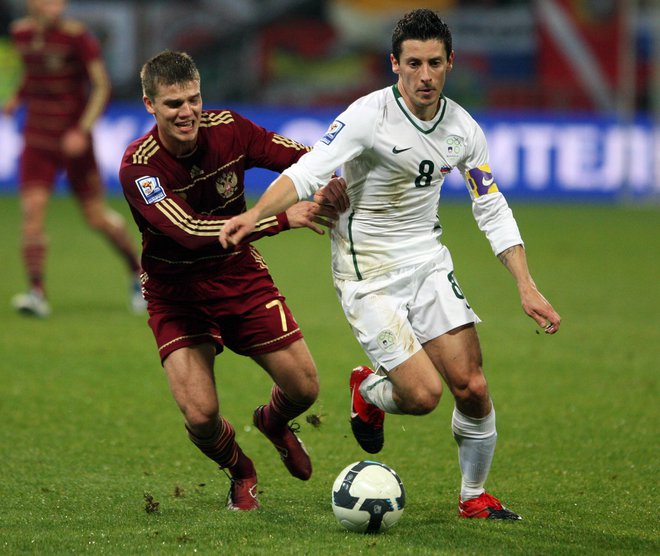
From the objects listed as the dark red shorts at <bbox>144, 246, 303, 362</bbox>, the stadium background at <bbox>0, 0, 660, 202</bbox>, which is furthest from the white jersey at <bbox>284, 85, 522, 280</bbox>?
the stadium background at <bbox>0, 0, 660, 202</bbox>

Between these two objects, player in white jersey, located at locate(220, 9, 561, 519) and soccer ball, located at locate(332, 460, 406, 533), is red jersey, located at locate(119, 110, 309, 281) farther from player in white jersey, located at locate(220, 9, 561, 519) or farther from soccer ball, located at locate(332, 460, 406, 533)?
soccer ball, located at locate(332, 460, 406, 533)

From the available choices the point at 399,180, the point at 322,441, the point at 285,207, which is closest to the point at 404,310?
the point at 399,180

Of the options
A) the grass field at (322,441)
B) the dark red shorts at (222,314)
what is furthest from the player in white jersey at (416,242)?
the grass field at (322,441)

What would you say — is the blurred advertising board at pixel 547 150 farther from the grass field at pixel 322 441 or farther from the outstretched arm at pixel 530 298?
the outstretched arm at pixel 530 298

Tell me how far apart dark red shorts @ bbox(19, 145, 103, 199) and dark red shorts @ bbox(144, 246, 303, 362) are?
5.24m

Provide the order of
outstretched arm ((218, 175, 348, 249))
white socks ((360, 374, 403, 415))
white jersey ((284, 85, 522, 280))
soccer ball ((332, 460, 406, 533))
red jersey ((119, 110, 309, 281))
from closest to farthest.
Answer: outstretched arm ((218, 175, 348, 249)), soccer ball ((332, 460, 406, 533)), red jersey ((119, 110, 309, 281)), white jersey ((284, 85, 522, 280)), white socks ((360, 374, 403, 415))

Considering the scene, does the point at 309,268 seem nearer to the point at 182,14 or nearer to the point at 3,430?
the point at 3,430

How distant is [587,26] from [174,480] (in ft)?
70.1

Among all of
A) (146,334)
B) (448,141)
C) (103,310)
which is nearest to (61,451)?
(448,141)

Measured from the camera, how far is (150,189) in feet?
16.3

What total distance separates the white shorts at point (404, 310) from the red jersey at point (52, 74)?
19.7ft

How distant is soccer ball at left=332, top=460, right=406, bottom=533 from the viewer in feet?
15.6

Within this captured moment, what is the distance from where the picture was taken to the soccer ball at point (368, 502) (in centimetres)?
475

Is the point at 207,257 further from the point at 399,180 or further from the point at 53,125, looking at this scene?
the point at 53,125
